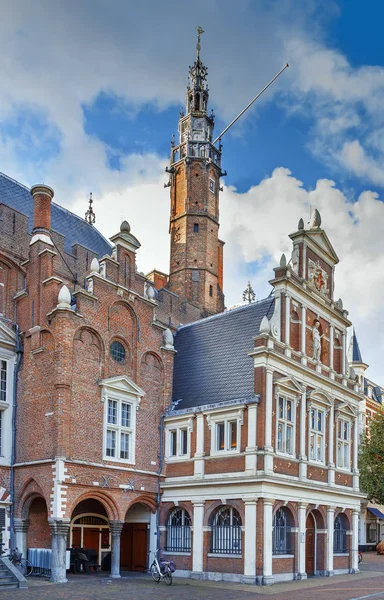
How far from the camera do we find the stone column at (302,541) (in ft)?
93.8

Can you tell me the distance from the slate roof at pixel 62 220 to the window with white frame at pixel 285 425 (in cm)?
1247

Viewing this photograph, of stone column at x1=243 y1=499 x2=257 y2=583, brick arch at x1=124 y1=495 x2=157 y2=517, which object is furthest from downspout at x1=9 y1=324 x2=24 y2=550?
stone column at x1=243 y1=499 x2=257 y2=583

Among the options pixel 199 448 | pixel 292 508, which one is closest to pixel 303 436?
pixel 292 508

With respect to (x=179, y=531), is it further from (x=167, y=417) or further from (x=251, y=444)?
(x=251, y=444)

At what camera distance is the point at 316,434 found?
31438mm

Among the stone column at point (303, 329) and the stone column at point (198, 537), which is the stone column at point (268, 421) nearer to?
the stone column at point (303, 329)

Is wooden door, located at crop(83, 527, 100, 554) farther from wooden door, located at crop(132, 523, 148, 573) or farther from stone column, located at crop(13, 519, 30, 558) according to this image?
stone column, located at crop(13, 519, 30, 558)

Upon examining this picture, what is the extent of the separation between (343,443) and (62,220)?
18601 mm

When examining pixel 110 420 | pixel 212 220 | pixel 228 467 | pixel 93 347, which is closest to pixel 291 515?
pixel 228 467

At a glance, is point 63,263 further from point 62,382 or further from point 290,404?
point 290,404

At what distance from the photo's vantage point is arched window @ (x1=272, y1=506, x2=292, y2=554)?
27.7 metres

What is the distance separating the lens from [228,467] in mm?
27703

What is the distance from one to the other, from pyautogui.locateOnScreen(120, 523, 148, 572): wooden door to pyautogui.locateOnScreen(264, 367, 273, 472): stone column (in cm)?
708

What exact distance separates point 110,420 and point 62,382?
3.44 m
